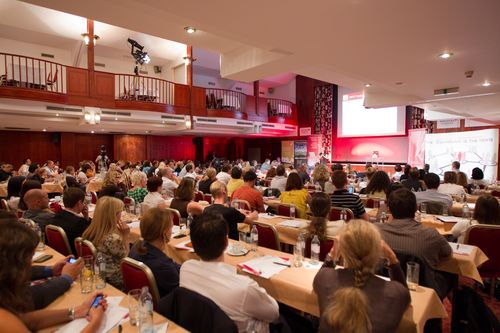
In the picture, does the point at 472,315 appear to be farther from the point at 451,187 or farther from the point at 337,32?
the point at 451,187

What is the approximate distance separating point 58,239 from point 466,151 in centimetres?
1264

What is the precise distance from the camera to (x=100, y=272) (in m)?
2.27

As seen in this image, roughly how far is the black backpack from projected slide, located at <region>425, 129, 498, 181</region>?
10.3 m

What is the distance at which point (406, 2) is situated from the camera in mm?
2818

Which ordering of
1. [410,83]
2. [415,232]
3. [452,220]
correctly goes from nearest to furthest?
[415,232], [452,220], [410,83]

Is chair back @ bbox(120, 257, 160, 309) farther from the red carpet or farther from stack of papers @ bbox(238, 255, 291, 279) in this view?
the red carpet

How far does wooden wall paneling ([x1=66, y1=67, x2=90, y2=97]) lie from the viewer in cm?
1000

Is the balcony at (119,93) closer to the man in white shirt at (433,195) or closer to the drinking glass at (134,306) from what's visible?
the drinking glass at (134,306)

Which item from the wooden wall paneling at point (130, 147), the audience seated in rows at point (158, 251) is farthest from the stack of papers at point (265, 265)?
the wooden wall paneling at point (130, 147)

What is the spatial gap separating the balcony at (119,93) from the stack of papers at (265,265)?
9286mm

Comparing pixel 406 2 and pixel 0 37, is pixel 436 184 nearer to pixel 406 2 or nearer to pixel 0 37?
pixel 406 2

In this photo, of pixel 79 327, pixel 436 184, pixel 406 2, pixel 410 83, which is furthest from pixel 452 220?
pixel 79 327

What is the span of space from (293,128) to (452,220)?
14.9m

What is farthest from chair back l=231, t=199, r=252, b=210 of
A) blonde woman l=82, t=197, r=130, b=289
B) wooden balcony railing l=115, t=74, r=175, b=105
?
wooden balcony railing l=115, t=74, r=175, b=105
